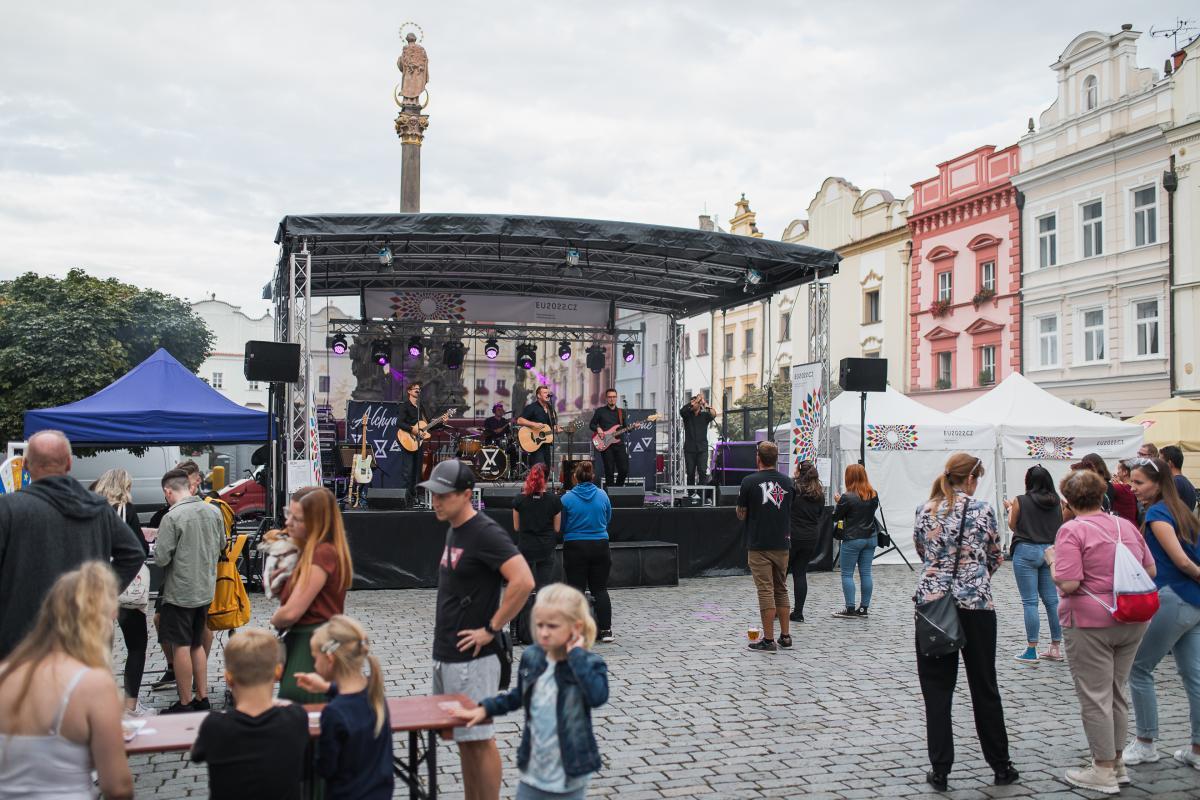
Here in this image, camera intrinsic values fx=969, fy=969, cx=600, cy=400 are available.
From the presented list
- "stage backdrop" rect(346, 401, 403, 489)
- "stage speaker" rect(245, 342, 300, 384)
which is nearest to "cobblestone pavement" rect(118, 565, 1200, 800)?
"stage speaker" rect(245, 342, 300, 384)

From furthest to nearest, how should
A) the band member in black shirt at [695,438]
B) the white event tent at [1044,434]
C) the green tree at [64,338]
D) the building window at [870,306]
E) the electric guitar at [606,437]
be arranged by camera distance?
1. the building window at [870,306]
2. the green tree at [64,338]
3. the white event tent at [1044,434]
4. the band member in black shirt at [695,438]
5. the electric guitar at [606,437]

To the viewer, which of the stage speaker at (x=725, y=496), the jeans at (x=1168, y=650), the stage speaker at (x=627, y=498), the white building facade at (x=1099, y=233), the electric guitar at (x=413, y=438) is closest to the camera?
the jeans at (x=1168, y=650)

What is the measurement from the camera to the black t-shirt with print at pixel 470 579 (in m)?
3.94

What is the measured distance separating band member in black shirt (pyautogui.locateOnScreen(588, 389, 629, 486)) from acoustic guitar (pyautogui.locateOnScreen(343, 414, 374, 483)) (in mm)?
3903

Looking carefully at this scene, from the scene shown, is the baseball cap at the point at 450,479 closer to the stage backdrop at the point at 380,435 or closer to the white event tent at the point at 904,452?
the white event tent at the point at 904,452

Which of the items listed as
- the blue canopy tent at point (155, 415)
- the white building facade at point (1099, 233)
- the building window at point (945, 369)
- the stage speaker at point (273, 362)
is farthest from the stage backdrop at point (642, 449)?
the building window at point (945, 369)

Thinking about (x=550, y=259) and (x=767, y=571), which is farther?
(x=550, y=259)

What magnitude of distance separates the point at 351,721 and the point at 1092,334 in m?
28.2

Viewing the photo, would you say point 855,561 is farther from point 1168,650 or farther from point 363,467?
point 363,467

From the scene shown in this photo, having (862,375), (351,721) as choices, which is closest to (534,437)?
(862,375)

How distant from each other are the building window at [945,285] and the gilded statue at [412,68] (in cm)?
1887

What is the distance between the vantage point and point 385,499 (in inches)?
500

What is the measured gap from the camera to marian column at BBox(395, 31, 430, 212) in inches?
852

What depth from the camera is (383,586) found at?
11.9 m
